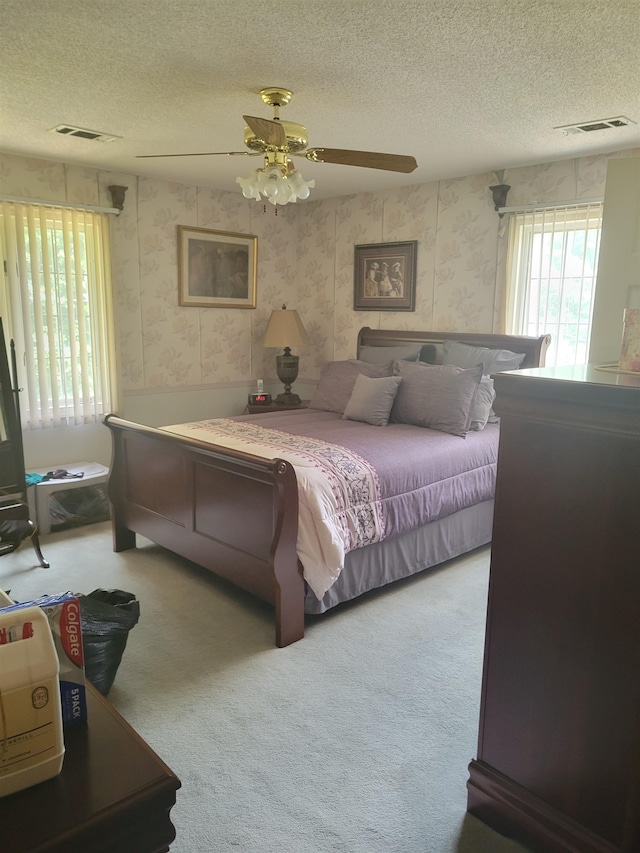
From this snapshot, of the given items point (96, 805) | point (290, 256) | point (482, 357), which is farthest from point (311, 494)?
point (290, 256)

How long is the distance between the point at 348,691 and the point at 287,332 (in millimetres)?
3550

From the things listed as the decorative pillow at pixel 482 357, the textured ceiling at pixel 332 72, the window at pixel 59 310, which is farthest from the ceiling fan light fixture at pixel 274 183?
the window at pixel 59 310

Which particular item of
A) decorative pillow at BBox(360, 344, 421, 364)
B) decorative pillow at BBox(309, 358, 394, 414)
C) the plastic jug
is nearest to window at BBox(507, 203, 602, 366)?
decorative pillow at BBox(360, 344, 421, 364)

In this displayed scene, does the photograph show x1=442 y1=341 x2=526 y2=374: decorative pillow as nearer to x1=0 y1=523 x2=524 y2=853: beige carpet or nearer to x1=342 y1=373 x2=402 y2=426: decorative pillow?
x1=342 y1=373 x2=402 y2=426: decorative pillow

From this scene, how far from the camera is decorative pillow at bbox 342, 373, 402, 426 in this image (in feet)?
13.1

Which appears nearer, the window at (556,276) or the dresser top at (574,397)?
the dresser top at (574,397)

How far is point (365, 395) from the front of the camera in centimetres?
409

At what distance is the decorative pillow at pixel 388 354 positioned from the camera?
4740 millimetres

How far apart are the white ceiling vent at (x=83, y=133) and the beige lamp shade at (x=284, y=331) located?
212 cm

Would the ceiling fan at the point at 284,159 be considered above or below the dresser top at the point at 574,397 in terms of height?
above

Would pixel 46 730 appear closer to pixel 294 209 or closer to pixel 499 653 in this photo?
pixel 499 653

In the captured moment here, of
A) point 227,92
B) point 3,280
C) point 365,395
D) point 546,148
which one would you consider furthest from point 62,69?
point 546,148

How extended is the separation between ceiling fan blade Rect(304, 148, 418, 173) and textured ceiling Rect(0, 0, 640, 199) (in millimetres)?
277

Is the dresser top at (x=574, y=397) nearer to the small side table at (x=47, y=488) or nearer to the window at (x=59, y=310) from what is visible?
the small side table at (x=47, y=488)
